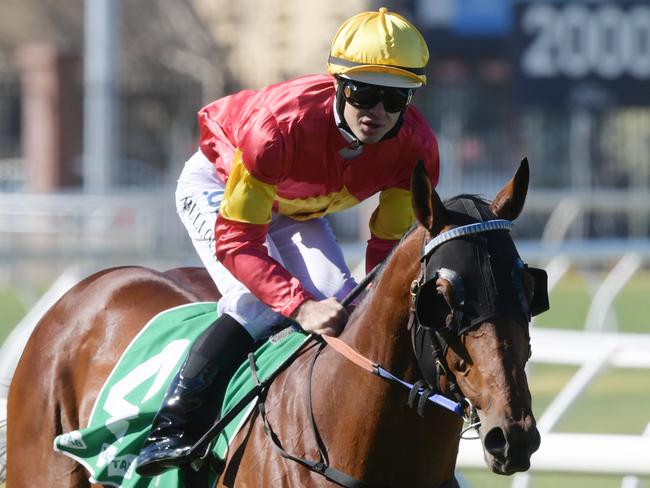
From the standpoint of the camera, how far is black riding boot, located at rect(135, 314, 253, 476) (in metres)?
3.80

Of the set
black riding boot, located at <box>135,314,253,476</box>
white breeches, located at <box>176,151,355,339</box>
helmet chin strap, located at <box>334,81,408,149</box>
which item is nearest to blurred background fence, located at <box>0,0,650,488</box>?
white breeches, located at <box>176,151,355,339</box>

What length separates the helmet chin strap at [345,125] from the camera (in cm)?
365

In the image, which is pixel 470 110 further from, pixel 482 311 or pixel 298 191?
pixel 482 311

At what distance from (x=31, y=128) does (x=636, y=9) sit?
7.72 metres

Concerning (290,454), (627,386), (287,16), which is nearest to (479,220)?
(290,454)

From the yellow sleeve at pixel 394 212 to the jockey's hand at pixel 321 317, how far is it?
504mm

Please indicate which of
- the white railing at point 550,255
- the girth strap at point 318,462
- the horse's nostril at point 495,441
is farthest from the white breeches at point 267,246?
the horse's nostril at point 495,441

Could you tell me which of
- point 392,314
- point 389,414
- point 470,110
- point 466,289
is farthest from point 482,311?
point 470,110

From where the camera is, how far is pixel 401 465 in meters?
3.33

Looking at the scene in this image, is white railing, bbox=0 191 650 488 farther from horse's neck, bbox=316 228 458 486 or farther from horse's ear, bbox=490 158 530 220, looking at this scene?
horse's ear, bbox=490 158 530 220

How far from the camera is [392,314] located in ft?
10.8

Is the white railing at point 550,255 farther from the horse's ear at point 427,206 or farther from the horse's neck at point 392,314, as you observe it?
the horse's ear at point 427,206

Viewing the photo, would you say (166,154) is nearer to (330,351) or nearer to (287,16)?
(287,16)

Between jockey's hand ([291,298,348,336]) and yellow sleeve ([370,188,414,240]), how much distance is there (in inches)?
19.8
